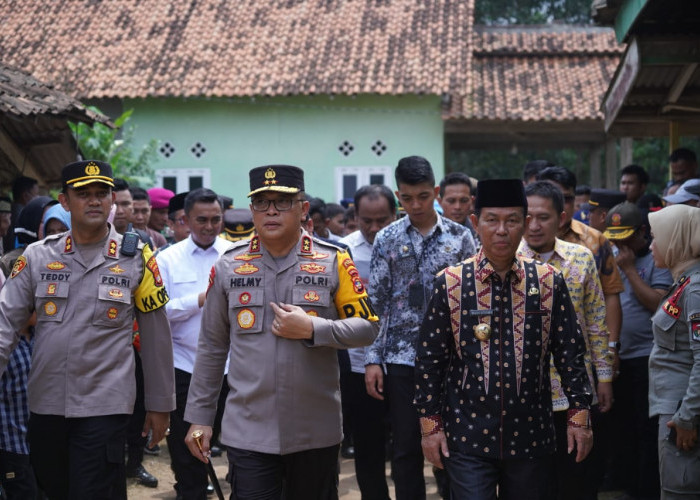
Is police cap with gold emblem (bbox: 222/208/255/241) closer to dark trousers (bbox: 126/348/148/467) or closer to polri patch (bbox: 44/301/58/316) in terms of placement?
dark trousers (bbox: 126/348/148/467)

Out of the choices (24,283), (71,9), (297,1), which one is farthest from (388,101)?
(24,283)

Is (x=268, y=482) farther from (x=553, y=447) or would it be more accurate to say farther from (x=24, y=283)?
(x=24, y=283)

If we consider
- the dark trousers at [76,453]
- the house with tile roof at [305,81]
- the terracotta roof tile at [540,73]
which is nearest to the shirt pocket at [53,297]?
the dark trousers at [76,453]

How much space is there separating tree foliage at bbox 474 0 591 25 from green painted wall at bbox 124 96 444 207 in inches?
712

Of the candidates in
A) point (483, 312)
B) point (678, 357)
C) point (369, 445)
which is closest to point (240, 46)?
point (369, 445)

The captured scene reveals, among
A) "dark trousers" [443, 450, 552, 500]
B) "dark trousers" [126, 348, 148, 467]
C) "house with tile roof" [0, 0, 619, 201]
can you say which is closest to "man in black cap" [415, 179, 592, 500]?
"dark trousers" [443, 450, 552, 500]

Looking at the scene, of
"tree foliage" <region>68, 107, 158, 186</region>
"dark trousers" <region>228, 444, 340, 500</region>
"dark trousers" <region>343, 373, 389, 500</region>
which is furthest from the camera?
"tree foliage" <region>68, 107, 158, 186</region>

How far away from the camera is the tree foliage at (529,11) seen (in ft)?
127

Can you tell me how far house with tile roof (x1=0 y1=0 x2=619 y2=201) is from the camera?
21312mm

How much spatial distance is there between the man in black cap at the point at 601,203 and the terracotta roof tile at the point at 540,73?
464 inches

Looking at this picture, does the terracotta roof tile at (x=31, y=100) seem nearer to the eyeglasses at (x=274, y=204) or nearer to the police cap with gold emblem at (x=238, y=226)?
the police cap with gold emblem at (x=238, y=226)

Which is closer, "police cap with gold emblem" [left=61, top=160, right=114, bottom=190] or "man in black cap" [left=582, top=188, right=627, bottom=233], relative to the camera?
"police cap with gold emblem" [left=61, top=160, right=114, bottom=190]

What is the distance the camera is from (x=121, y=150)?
19.4m

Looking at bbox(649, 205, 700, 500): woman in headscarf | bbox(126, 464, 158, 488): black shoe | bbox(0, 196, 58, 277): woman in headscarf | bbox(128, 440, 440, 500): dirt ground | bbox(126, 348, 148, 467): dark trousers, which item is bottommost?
bbox(128, 440, 440, 500): dirt ground
